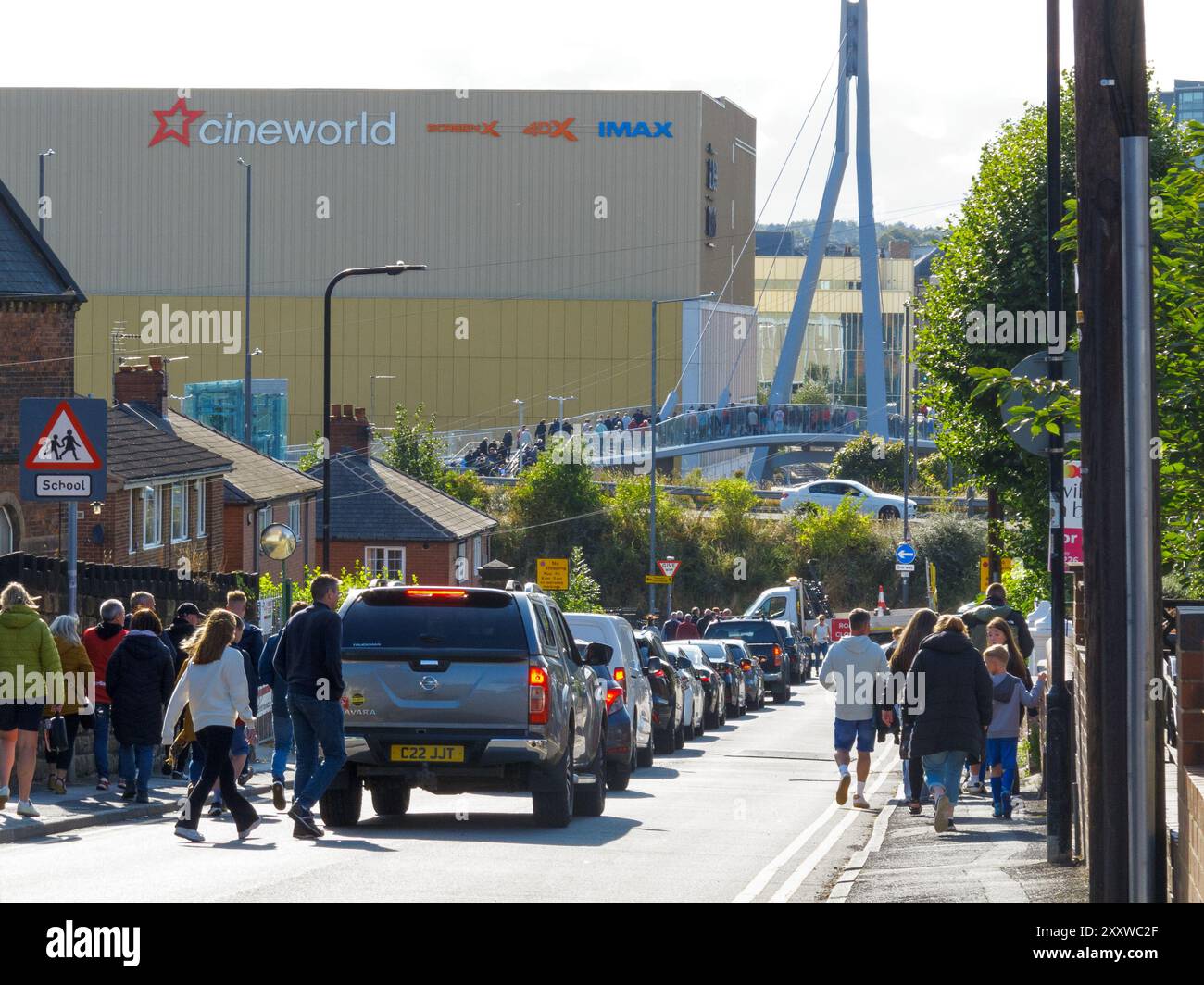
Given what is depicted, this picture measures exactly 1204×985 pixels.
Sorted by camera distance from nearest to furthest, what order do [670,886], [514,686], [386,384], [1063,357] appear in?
1. [670,886]
2. [1063,357]
3. [514,686]
4. [386,384]

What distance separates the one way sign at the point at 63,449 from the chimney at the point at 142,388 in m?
30.7

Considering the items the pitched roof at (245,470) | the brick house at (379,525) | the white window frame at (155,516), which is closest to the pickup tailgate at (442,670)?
the white window frame at (155,516)

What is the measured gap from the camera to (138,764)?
53.4ft

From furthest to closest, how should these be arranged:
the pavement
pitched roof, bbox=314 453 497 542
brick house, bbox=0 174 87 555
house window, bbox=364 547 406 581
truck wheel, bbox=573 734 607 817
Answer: house window, bbox=364 547 406 581
pitched roof, bbox=314 453 497 542
brick house, bbox=0 174 87 555
truck wheel, bbox=573 734 607 817
the pavement

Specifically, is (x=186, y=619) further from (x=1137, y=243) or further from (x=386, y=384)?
(x=386, y=384)

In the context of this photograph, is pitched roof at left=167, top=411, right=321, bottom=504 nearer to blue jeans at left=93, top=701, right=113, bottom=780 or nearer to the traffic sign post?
blue jeans at left=93, top=701, right=113, bottom=780

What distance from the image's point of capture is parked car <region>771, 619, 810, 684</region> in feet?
151

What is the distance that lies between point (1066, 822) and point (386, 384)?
8779 cm

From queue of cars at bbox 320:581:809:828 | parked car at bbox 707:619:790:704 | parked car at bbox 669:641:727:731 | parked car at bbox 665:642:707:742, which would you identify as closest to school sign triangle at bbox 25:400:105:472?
queue of cars at bbox 320:581:809:828

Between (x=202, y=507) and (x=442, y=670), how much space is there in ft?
100

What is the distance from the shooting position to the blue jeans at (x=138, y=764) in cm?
1616

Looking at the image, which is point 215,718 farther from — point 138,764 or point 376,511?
point 376,511
